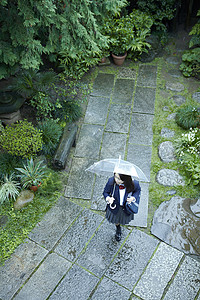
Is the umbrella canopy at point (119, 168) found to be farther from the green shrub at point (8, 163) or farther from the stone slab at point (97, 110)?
the stone slab at point (97, 110)

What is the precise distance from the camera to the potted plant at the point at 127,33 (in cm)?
743

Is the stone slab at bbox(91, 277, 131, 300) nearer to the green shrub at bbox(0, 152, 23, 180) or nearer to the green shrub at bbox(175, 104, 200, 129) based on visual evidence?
the green shrub at bbox(0, 152, 23, 180)

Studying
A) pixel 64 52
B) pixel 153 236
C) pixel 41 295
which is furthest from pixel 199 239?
pixel 64 52

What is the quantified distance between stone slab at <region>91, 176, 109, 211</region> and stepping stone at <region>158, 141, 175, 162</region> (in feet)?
4.05

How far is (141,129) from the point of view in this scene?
657 centimetres

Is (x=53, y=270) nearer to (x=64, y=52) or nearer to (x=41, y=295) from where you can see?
(x=41, y=295)

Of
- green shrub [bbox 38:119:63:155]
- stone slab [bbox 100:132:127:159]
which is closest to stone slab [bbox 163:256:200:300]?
stone slab [bbox 100:132:127:159]

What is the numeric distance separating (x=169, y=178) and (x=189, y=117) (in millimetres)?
1464

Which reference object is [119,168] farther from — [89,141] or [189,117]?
[189,117]

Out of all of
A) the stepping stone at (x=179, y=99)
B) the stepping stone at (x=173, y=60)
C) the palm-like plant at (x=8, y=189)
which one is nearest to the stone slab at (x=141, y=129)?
the stepping stone at (x=179, y=99)

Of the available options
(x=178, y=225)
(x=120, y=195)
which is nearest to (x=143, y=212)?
(x=178, y=225)

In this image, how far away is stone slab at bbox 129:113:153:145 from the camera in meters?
6.39

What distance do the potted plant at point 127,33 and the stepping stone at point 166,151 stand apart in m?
2.64

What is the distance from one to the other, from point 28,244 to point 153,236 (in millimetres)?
2039
